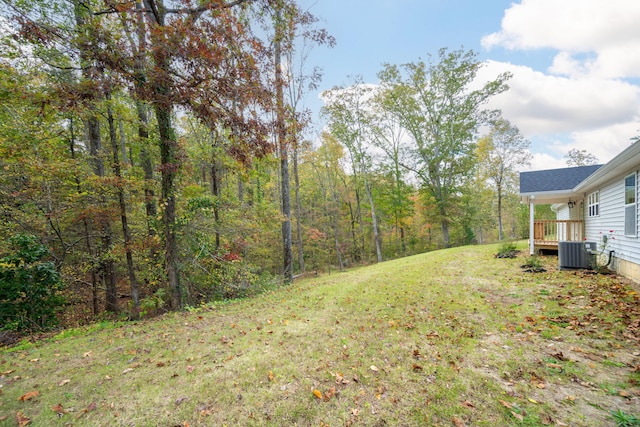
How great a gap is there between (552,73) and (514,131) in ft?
42.6

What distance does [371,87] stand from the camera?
20703 mm

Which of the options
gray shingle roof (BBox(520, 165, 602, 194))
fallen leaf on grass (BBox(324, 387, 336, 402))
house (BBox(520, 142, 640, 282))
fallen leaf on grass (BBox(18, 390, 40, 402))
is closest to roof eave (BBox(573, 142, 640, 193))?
house (BBox(520, 142, 640, 282))

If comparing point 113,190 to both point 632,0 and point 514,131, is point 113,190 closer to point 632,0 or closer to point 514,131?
point 632,0

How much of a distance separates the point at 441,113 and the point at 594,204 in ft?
45.2

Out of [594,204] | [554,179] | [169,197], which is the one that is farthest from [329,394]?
[554,179]

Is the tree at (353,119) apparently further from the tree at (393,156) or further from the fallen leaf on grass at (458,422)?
the fallen leaf on grass at (458,422)

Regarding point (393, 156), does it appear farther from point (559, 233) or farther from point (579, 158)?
point (579, 158)

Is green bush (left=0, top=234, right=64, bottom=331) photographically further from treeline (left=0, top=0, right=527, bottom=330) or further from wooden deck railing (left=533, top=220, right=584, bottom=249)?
wooden deck railing (left=533, top=220, right=584, bottom=249)

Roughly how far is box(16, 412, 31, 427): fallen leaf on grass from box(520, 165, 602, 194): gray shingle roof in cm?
1449

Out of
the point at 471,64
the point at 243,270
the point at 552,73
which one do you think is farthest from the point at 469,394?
the point at 471,64

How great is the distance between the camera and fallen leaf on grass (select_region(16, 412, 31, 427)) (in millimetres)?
2338

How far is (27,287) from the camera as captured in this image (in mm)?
6422

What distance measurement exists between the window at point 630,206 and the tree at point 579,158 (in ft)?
106

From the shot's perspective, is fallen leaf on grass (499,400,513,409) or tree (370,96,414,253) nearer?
fallen leaf on grass (499,400,513,409)
